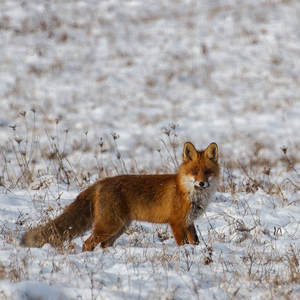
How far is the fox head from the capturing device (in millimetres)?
5010

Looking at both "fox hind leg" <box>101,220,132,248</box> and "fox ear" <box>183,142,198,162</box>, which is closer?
"fox hind leg" <box>101,220,132,248</box>

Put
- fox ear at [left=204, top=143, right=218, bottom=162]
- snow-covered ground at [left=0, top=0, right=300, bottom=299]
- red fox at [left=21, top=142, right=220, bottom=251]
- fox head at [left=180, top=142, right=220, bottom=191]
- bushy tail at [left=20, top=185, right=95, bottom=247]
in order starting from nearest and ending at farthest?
snow-covered ground at [left=0, top=0, right=300, bottom=299] < bushy tail at [left=20, top=185, right=95, bottom=247] < red fox at [left=21, top=142, right=220, bottom=251] < fox head at [left=180, top=142, right=220, bottom=191] < fox ear at [left=204, top=143, right=218, bottom=162]

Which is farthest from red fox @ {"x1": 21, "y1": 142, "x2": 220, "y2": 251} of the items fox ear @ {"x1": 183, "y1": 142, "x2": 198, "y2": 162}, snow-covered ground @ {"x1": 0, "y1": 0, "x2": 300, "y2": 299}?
snow-covered ground @ {"x1": 0, "y1": 0, "x2": 300, "y2": 299}

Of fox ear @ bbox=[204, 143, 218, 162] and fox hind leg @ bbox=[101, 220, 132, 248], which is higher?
fox ear @ bbox=[204, 143, 218, 162]

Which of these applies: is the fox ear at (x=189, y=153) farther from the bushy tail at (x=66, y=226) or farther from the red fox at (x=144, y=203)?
the bushy tail at (x=66, y=226)

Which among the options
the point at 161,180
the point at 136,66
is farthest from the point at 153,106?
the point at 161,180

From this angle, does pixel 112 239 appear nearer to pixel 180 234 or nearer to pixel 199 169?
pixel 180 234

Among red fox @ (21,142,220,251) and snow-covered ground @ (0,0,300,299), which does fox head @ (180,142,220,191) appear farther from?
snow-covered ground @ (0,0,300,299)

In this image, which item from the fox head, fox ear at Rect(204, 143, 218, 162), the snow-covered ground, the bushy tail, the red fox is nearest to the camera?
the snow-covered ground

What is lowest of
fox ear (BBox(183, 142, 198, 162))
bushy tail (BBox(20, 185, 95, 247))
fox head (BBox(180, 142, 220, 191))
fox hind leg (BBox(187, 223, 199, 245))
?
fox hind leg (BBox(187, 223, 199, 245))

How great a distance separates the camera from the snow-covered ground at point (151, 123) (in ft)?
11.2

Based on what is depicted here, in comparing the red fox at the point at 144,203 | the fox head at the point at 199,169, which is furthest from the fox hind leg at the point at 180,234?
the fox head at the point at 199,169

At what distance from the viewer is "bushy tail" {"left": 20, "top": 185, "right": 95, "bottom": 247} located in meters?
4.46

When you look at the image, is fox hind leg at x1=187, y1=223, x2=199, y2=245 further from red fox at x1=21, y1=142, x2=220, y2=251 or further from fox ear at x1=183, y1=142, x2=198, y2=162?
fox ear at x1=183, y1=142, x2=198, y2=162
